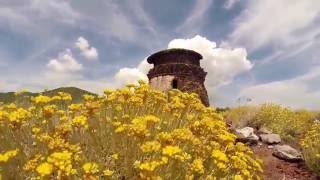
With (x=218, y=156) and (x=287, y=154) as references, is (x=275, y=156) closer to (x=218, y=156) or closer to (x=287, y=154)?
(x=287, y=154)

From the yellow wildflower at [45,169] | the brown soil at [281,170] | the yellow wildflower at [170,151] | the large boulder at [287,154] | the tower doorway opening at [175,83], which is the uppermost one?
the tower doorway opening at [175,83]

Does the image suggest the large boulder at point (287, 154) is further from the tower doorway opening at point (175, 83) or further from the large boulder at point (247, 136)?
the tower doorway opening at point (175, 83)

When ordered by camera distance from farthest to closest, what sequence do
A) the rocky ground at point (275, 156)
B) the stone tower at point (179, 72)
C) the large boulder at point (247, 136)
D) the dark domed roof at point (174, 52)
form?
the dark domed roof at point (174, 52) → the stone tower at point (179, 72) → the large boulder at point (247, 136) → the rocky ground at point (275, 156)

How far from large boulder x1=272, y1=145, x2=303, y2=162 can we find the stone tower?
763 centimetres

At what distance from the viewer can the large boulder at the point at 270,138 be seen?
504 inches

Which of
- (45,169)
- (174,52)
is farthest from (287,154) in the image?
(174,52)

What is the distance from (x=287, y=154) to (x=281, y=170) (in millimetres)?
1219

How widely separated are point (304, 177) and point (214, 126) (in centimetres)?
591

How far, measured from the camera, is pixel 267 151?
12125 mm

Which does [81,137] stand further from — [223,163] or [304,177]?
[304,177]

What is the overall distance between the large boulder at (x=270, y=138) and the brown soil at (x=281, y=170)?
810 millimetres

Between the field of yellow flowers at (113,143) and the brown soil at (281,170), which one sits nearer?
the field of yellow flowers at (113,143)

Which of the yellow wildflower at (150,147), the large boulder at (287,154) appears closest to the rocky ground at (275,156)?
the large boulder at (287,154)

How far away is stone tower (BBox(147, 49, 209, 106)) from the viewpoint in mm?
19859
